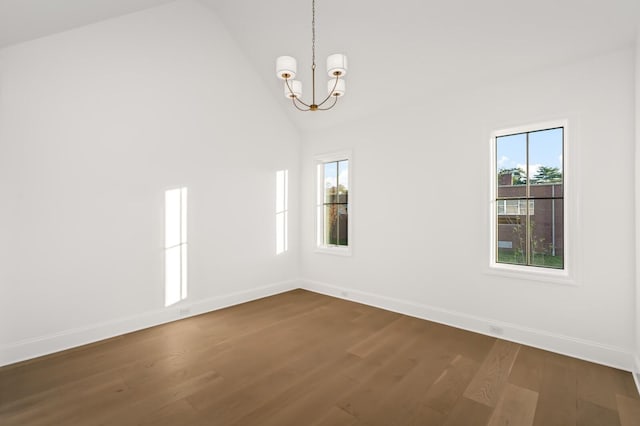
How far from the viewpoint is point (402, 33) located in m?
3.24

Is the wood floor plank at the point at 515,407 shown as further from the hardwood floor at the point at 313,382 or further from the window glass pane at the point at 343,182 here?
the window glass pane at the point at 343,182

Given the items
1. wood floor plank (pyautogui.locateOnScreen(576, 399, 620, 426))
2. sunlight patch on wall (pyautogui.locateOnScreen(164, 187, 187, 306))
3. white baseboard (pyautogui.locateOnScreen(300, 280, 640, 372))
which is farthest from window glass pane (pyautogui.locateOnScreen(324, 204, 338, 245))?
wood floor plank (pyautogui.locateOnScreen(576, 399, 620, 426))

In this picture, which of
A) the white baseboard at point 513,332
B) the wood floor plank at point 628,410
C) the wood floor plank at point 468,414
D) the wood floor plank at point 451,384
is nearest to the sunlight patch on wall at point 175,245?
the white baseboard at point 513,332

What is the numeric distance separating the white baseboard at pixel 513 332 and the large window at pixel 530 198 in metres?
0.68

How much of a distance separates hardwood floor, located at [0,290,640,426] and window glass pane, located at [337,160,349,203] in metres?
2.16

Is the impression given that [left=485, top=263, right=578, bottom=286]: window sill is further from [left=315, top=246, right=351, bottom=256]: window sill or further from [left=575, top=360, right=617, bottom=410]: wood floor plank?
[left=315, top=246, right=351, bottom=256]: window sill

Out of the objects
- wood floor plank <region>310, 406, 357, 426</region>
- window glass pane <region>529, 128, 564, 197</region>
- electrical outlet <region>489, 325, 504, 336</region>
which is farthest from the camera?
electrical outlet <region>489, 325, 504, 336</region>

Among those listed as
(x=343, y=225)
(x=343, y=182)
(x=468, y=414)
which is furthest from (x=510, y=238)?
(x=343, y=182)

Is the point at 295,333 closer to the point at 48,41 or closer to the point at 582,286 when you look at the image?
the point at 582,286

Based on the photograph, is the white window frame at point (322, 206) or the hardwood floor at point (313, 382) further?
the white window frame at point (322, 206)

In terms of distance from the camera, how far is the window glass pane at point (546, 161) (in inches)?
121

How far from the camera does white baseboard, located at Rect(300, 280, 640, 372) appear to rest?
2.69m

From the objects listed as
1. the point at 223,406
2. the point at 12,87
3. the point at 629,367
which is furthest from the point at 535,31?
the point at 12,87

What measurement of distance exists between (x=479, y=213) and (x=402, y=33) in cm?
211
